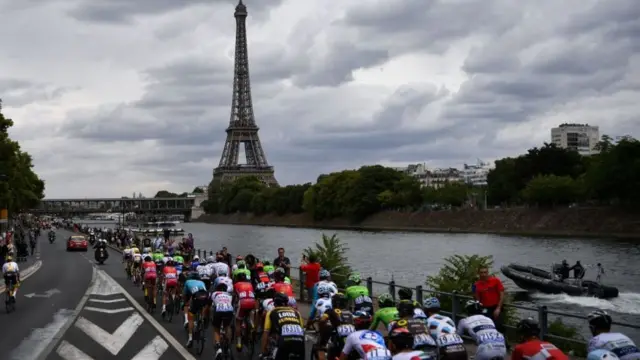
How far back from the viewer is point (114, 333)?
20.0 m

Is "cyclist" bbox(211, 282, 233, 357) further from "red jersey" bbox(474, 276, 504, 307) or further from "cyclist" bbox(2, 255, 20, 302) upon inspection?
"cyclist" bbox(2, 255, 20, 302)

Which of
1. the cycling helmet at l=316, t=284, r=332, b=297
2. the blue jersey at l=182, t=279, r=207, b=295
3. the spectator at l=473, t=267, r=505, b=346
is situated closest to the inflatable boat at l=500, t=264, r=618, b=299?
the spectator at l=473, t=267, r=505, b=346

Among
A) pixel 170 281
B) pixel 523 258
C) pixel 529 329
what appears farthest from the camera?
pixel 523 258

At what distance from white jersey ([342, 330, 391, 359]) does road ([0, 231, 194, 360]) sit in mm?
6861

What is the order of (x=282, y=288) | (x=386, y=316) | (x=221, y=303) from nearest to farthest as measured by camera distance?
(x=386, y=316), (x=221, y=303), (x=282, y=288)

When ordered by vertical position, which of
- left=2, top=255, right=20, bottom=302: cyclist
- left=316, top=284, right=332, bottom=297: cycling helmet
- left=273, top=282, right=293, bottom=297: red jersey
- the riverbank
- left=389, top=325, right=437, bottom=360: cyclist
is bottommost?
left=2, top=255, right=20, bottom=302: cyclist

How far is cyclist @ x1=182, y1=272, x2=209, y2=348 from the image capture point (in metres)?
16.9

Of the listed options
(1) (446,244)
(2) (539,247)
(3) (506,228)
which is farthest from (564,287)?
(3) (506,228)

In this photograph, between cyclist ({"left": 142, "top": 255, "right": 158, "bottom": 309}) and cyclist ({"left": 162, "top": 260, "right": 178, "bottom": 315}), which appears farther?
cyclist ({"left": 142, "top": 255, "right": 158, "bottom": 309})

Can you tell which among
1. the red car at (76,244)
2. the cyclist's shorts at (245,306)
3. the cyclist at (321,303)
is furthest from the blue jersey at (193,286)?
the red car at (76,244)

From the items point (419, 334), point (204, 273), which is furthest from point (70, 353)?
point (419, 334)

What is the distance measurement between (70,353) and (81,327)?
4.04 m

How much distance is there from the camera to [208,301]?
17219 mm

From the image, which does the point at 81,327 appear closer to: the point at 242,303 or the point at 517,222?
the point at 242,303
